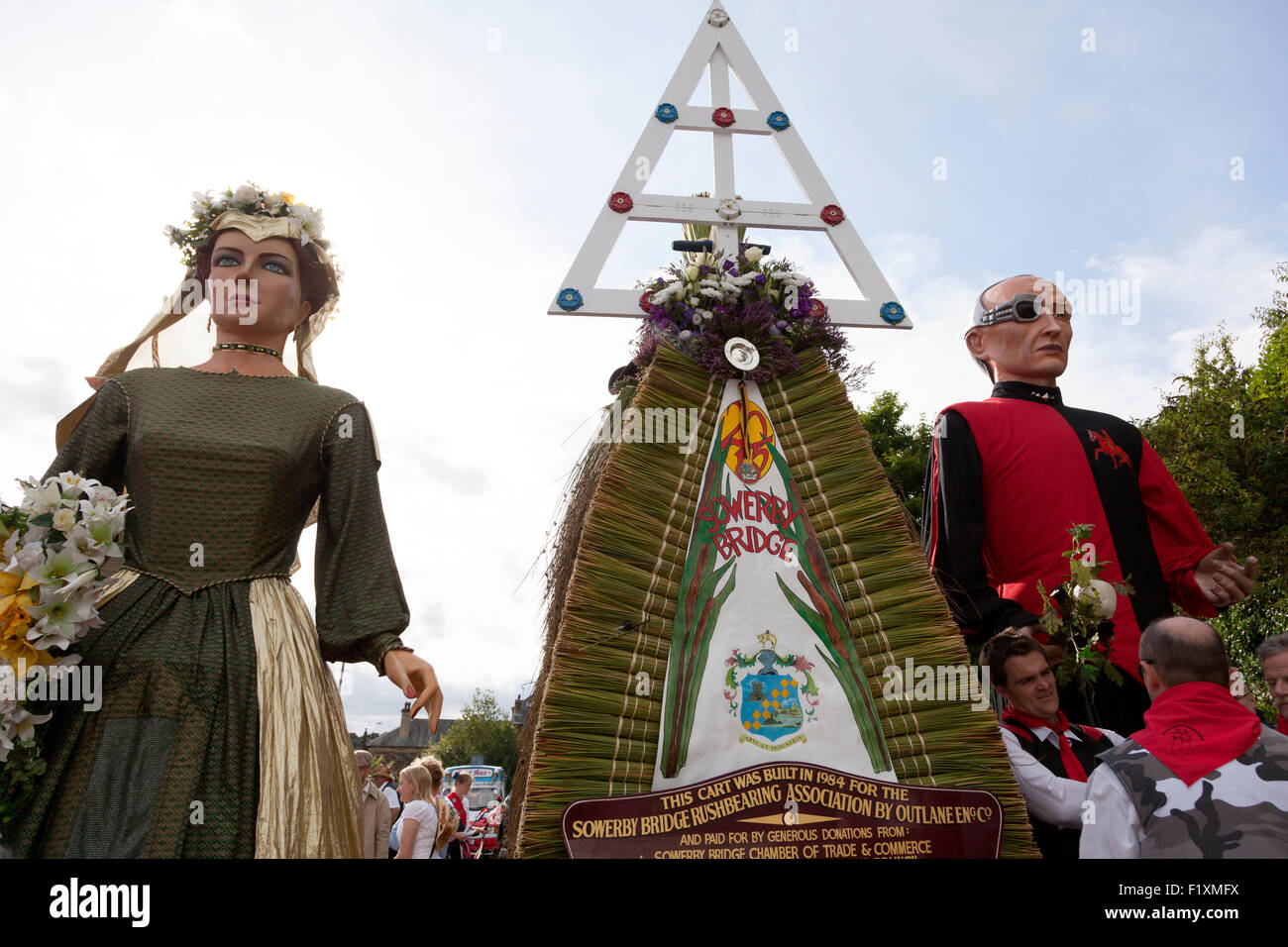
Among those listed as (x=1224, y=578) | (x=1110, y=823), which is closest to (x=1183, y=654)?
(x=1110, y=823)

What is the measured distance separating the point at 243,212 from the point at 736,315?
1792 mm

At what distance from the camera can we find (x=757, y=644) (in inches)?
132

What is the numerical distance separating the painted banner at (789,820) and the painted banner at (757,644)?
0.10 meters

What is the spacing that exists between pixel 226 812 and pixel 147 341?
5.48 ft

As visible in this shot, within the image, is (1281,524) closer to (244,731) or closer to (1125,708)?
(1125,708)

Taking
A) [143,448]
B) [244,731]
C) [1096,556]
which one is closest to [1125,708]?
[1096,556]

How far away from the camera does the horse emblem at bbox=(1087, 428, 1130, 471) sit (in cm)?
427

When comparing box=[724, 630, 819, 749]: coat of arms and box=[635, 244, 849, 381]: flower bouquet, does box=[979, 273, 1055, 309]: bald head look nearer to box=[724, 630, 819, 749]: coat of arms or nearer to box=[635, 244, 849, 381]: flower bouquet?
box=[635, 244, 849, 381]: flower bouquet

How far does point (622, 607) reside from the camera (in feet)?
10.8

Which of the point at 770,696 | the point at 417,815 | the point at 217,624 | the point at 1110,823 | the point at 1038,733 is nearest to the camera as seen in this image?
Result: the point at 217,624

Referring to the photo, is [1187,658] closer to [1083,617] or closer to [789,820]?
[1083,617]

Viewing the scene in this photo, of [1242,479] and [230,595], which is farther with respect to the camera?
[1242,479]

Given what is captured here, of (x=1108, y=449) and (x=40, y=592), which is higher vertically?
(x=1108, y=449)

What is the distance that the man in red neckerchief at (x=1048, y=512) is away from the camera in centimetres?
390
